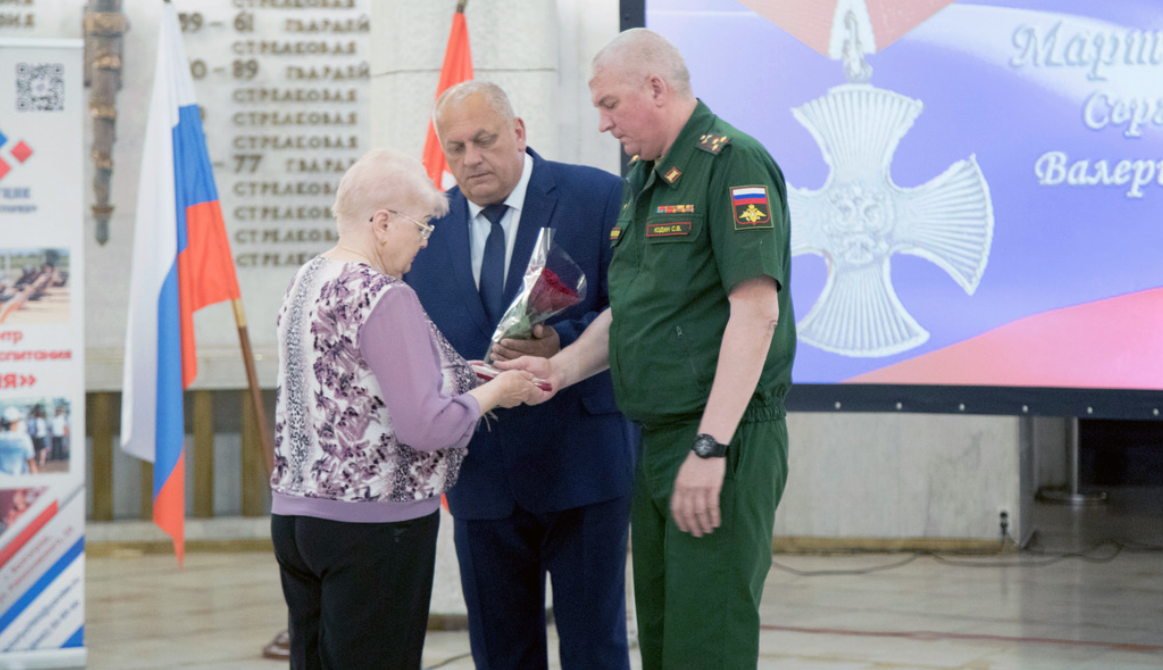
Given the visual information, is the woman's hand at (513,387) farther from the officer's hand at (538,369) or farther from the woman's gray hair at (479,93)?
the woman's gray hair at (479,93)

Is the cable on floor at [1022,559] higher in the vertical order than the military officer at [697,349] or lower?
lower

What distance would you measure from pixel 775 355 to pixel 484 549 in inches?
31.5

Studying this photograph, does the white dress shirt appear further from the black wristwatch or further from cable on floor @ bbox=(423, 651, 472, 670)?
cable on floor @ bbox=(423, 651, 472, 670)

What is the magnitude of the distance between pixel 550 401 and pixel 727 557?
1.94 feet

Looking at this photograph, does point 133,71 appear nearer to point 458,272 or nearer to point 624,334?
point 458,272

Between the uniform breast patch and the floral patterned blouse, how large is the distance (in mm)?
426

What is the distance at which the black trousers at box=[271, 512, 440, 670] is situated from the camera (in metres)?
2.03

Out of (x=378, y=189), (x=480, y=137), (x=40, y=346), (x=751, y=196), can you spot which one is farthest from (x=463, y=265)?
(x=40, y=346)

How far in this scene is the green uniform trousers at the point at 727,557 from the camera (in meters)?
2.06

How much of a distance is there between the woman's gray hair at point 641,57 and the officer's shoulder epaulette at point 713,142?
11 cm

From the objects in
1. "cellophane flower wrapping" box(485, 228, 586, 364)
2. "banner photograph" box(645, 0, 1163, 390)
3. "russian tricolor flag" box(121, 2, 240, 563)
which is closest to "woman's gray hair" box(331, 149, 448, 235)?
"cellophane flower wrapping" box(485, 228, 586, 364)

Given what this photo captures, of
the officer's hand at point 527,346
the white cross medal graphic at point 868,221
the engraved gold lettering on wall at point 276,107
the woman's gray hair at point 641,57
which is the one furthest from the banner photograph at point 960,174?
the engraved gold lettering on wall at point 276,107

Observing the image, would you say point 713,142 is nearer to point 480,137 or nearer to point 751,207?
point 751,207

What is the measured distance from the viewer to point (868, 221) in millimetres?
3846
